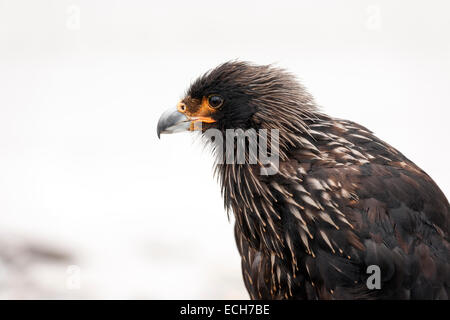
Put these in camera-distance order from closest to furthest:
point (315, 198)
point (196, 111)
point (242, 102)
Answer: point (315, 198)
point (242, 102)
point (196, 111)

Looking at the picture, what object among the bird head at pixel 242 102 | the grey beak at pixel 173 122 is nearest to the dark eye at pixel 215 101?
the bird head at pixel 242 102

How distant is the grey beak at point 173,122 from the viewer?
3.17 m

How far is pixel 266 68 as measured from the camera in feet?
10.3

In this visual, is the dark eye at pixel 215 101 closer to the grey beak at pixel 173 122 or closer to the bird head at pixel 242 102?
the bird head at pixel 242 102

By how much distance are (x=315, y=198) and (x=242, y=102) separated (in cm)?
65

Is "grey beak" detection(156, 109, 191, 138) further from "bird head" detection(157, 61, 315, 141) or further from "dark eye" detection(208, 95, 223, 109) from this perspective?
"dark eye" detection(208, 95, 223, 109)

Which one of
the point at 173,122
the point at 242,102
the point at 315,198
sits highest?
the point at 242,102

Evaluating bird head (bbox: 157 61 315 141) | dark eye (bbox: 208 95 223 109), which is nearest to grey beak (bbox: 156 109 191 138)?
bird head (bbox: 157 61 315 141)

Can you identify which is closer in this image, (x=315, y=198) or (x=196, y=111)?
(x=315, y=198)

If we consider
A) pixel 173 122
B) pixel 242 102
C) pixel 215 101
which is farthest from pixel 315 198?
pixel 173 122

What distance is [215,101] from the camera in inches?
120

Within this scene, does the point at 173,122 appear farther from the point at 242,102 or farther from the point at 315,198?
the point at 315,198

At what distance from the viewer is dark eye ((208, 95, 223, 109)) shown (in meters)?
3.03
